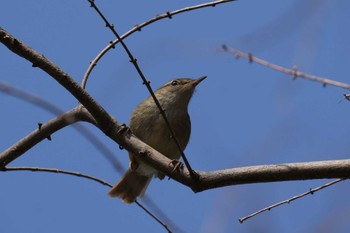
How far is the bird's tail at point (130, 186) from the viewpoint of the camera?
635 cm

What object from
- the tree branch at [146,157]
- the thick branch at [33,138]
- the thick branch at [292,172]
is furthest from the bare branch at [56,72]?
the thick branch at [292,172]

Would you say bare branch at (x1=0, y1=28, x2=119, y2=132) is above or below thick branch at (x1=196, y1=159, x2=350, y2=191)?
above

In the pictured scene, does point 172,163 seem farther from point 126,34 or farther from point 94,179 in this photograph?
point 126,34

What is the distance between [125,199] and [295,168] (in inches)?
129

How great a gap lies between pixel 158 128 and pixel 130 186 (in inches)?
40.0

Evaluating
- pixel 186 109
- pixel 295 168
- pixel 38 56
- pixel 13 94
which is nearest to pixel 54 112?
pixel 13 94

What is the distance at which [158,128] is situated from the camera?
222 inches

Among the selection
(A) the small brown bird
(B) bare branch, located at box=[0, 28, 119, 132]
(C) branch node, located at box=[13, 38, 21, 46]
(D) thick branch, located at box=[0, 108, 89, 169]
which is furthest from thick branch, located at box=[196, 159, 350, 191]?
(A) the small brown bird

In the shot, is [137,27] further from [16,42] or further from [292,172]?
[292,172]

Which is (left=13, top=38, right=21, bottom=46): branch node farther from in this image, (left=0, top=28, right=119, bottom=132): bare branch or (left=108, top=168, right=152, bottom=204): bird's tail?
(left=108, top=168, right=152, bottom=204): bird's tail

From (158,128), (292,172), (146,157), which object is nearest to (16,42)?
(146,157)

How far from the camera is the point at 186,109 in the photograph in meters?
6.25

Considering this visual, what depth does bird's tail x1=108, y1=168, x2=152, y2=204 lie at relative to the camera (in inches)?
250

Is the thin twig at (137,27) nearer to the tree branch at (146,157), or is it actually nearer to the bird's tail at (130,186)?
the tree branch at (146,157)
